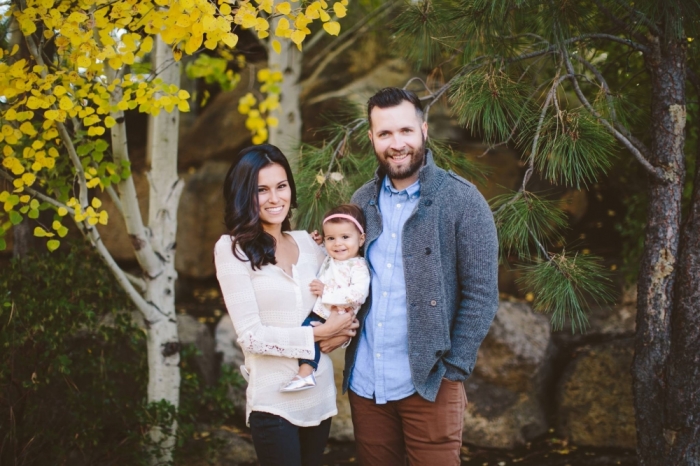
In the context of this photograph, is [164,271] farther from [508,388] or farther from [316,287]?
[508,388]

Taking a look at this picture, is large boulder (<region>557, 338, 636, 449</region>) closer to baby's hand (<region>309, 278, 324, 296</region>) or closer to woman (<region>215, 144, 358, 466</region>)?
woman (<region>215, 144, 358, 466</region>)

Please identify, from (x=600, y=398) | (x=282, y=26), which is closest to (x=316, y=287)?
(x=282, y=26)

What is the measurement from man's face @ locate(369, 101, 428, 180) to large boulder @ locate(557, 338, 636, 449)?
2574 mm

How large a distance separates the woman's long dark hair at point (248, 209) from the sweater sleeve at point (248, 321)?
6cm

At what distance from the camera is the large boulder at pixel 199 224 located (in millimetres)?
6188

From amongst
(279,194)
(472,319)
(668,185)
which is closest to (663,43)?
(668,185)

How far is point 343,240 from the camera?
2262mm

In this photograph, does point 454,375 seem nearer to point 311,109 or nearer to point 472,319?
point 472,319

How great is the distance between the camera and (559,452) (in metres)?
3.95

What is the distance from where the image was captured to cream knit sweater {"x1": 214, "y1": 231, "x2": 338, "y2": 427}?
2.09 m

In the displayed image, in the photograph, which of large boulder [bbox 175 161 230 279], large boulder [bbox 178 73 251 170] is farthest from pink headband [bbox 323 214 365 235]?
large boulder [bbox 178 73 251 170]

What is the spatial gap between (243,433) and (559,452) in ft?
6.86

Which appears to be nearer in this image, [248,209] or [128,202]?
[248,209]

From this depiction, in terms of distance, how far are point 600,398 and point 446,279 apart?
8.09 ft
